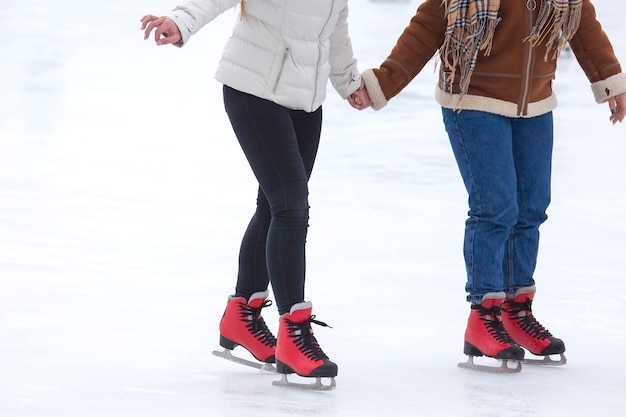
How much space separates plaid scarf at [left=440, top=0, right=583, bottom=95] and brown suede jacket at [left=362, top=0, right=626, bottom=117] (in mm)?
30

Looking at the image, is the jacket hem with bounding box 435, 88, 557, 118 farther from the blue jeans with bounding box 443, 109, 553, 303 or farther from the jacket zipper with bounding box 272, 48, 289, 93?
the jacket zipper with bounding box 272, 48, 289, 93

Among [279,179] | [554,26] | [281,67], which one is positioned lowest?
[279,179]

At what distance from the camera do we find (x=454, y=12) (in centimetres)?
320

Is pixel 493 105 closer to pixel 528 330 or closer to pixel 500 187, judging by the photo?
pixel 500 187

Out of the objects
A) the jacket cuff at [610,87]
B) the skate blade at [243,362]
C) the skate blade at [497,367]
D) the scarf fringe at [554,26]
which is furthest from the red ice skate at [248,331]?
the jacket cuff at [610,87]

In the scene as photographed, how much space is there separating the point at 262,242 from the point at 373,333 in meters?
0.57

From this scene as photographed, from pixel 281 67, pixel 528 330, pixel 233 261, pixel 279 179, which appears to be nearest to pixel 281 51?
pixel 281 67

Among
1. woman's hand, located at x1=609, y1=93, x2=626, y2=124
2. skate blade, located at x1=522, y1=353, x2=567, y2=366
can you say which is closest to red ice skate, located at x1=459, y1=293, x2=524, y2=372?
skate blade, located at x1=522, y1=353, x2=567, y2=366

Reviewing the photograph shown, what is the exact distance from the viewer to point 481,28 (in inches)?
125

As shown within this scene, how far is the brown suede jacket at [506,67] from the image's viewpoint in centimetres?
321

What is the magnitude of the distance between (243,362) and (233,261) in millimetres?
1342

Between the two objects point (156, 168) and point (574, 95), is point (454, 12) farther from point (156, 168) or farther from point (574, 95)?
point (574, 95)

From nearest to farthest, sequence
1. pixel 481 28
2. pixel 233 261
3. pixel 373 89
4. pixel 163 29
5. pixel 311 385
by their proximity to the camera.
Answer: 1. pixel 163 29
2. pixel 311 385
3. pixel 481 28
4. pixel 373 89
5. pixel 233 261

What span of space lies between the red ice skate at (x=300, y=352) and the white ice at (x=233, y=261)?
6cm
